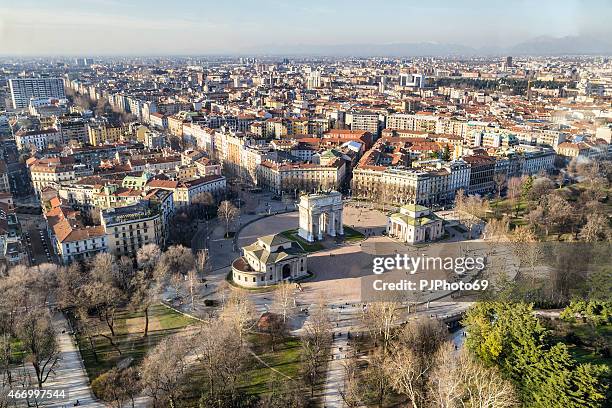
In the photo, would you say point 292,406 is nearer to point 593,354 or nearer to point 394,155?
point 593,354

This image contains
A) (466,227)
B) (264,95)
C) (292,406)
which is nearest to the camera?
(292,406)

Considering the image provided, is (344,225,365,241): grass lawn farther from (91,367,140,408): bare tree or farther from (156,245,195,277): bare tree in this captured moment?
(91,367,140,408): bare tree

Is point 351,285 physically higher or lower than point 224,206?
lower

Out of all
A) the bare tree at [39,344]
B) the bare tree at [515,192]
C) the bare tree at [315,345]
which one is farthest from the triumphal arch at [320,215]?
the bare tree at [39,344]

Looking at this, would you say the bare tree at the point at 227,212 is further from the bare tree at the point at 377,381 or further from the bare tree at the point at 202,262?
the bare tree at the point at 377,381

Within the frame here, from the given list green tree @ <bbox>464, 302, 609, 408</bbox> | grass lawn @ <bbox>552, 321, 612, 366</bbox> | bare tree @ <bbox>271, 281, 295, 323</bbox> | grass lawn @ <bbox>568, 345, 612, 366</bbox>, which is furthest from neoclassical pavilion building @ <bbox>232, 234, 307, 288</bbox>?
grass lawn @ <bbox>568, 345, 612, 366</bbox>

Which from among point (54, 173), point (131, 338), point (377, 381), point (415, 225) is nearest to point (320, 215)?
point (415, 225)

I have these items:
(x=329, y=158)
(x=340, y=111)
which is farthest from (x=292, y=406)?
(x=340, y=111)

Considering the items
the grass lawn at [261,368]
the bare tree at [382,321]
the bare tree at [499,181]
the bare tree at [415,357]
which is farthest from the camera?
the bare tree at [499,181]
